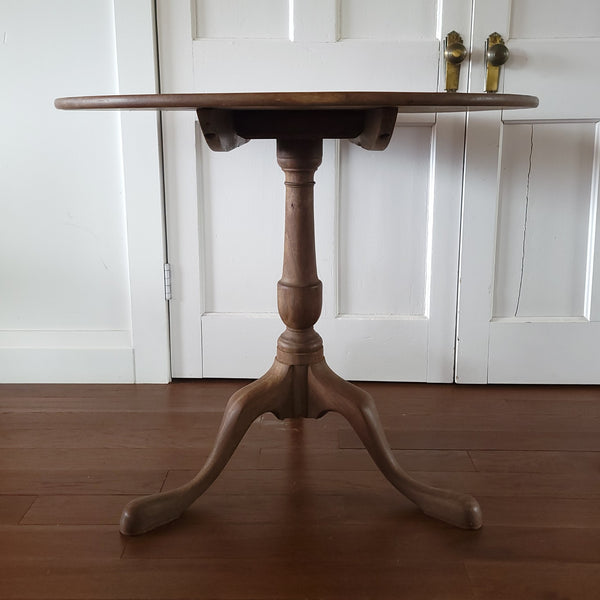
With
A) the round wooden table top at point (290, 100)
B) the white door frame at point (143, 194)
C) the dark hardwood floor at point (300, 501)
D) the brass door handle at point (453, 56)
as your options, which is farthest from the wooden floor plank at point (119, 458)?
the brass door handle at point (453, 56)

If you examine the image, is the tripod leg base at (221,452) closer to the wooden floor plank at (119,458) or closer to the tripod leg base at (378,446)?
the tripod leg base at (378,446)

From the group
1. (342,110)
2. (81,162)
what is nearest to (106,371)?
(81,162)

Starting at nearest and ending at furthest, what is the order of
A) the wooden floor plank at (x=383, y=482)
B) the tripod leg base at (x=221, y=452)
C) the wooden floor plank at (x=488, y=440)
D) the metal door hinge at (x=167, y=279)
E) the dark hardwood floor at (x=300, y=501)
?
1. the dark hardwood floor at (x=300, y=501)
2. the tripod leg base at (x=221, y=452)
3. the wooden floor plank at (x=383, y=482)
4. the wooden floor plank at (x=488, y=440)
5. the metal door hinge at (x=167, y=279)

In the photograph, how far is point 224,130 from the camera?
1363 millimetres

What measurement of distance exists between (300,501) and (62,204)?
117 centimetres

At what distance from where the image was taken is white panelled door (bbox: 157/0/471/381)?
1942 mm

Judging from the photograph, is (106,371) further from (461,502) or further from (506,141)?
(506,141)

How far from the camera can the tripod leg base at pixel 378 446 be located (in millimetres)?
1345

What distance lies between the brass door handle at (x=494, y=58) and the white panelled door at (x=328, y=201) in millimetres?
68

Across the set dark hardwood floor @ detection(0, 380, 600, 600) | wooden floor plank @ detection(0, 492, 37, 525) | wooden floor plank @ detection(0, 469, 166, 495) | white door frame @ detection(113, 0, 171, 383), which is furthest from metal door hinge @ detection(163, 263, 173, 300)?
wooden floor plank @ detection(0, 492, 37, 525)

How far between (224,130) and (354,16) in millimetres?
784

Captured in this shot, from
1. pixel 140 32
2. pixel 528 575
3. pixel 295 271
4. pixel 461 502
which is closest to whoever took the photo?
pixel 528 575

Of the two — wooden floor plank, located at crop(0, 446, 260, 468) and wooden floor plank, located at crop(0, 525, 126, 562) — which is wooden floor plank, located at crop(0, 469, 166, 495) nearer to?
wooden floor plank, located at crop(0, 446, 260, 468)

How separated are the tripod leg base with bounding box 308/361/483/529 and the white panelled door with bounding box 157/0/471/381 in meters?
0.62
